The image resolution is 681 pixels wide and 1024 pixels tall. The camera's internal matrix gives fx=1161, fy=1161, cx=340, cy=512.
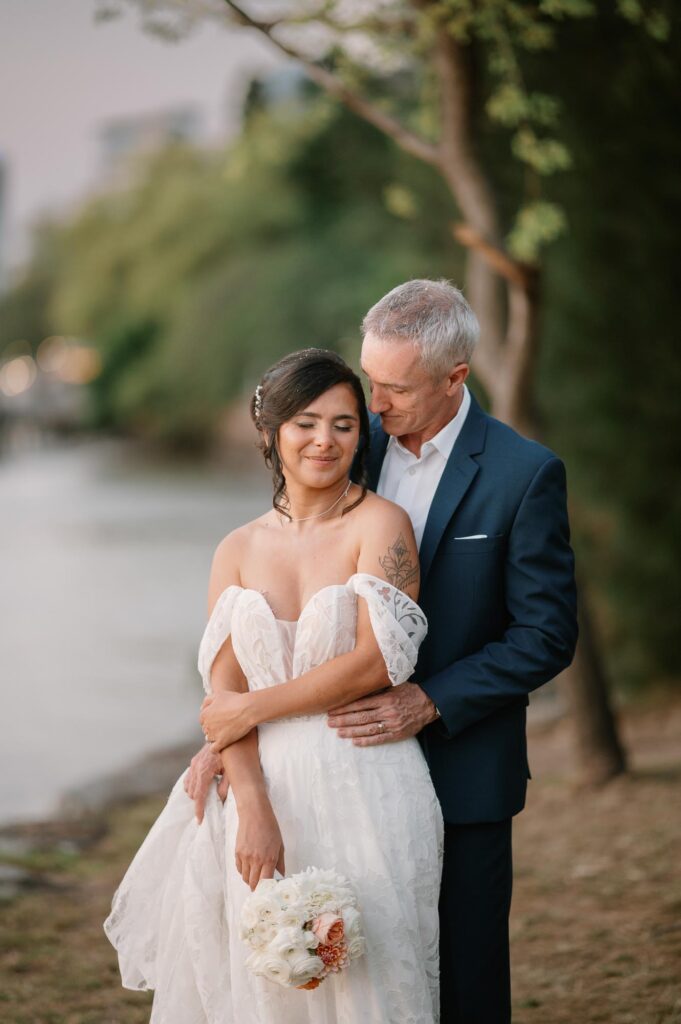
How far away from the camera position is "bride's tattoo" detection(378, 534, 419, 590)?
249 cm

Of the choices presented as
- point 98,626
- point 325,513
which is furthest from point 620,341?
point 98,626

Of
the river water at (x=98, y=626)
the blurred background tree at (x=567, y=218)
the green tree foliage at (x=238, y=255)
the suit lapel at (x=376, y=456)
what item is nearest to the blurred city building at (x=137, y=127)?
→ the green tree foliage at (x=238, y=255)

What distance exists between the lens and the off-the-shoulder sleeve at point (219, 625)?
2.55 m

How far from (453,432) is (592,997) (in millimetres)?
2038

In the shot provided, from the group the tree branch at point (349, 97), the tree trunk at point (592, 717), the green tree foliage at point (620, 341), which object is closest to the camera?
the tree branch at point (349, 97)

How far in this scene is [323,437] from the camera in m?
2.48

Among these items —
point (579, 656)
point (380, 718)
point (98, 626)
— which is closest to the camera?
point (380, 718)

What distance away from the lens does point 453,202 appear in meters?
8.52

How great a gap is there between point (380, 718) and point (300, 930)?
1.57ft

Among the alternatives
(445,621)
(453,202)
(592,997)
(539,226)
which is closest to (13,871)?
(592,997)

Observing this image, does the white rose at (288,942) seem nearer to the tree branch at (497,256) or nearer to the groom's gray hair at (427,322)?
Result: the groom's gray hair at (427,322)

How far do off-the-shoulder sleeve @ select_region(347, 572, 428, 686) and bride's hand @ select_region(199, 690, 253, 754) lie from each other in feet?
1.06

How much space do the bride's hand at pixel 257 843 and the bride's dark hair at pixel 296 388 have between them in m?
0.65

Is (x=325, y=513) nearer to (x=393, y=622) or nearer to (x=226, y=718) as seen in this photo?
(x=393, y=622)
